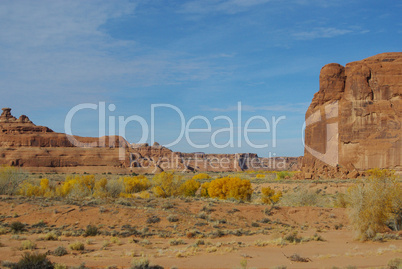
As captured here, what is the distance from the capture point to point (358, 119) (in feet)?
189

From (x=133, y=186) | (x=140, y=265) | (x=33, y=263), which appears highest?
(x=33, y=263)

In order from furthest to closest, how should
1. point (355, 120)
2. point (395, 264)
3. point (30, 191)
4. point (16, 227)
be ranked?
1. point (355, 120)
2. point (30, 191)
3. point (16, 227)
4. point (395, 264)

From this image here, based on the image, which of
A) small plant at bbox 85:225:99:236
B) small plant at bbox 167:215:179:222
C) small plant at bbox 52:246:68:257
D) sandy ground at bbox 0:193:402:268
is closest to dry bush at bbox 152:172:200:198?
sandy ground at bbox 0:193:402:268

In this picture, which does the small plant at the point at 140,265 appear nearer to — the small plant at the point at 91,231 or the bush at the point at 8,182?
the small plant at the point at 91,231

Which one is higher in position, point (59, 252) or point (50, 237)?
point (59, 252)

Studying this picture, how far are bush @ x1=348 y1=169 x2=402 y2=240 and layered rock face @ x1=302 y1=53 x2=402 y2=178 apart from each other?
38407 mm

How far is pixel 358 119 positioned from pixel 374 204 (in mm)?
46729

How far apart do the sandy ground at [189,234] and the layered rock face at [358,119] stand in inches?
1451

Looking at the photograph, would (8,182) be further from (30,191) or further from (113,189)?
(113,189)

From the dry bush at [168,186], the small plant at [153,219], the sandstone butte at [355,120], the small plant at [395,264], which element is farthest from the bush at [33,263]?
the sandstone butte at [355,120]

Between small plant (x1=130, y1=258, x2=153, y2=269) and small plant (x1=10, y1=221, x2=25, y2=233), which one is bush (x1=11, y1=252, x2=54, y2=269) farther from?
small plant (x1=10, y1=221, x2=25, y2=233)

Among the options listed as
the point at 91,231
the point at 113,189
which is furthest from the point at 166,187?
the point at 91,231

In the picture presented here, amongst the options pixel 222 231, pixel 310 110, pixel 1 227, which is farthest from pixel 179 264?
pixel 310 110

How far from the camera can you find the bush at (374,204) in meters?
14.9
